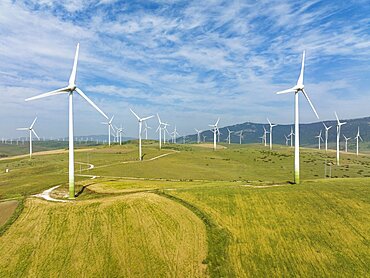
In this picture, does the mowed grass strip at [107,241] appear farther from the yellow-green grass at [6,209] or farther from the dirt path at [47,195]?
the dirt path at [47,195]

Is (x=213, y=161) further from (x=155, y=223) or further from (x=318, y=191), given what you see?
(x=155, y=223)

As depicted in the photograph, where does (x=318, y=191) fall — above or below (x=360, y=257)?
above

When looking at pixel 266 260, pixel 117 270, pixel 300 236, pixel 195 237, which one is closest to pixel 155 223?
pixel 195 237

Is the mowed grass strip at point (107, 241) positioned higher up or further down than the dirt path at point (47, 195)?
further down

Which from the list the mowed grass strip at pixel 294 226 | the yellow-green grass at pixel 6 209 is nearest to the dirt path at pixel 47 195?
the yellow-green grass at pixel 6 209

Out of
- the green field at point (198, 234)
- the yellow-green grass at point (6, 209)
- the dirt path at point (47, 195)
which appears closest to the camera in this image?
the green field at point (198, 234)

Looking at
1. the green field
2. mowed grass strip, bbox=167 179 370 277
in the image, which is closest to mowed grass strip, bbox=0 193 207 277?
the green field
